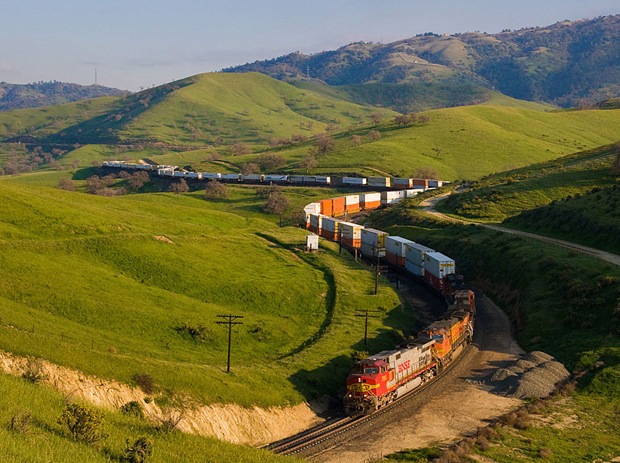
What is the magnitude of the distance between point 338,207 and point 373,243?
150 feet

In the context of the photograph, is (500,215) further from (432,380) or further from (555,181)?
(432,380)

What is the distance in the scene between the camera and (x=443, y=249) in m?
102

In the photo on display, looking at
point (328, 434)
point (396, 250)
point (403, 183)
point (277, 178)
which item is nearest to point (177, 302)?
point (328, 434)

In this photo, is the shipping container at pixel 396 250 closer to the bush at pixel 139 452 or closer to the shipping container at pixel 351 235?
the shipping container at pixel 351 235

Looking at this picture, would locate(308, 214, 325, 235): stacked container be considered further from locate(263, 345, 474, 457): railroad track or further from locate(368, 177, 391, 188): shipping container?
locate(263, 345, 474, 457): railroad track

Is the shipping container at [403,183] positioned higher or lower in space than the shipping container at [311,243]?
higher

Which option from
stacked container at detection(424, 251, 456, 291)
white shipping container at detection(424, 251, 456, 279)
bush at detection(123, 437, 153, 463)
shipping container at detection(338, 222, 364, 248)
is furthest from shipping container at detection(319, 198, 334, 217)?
bush at detection(123, 437, 153, 463)

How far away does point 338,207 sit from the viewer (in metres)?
149

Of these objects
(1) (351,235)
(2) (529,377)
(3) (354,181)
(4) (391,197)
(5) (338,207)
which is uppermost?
(3) (354,181)

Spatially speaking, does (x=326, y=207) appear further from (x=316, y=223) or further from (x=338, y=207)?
(x=316, y=223)

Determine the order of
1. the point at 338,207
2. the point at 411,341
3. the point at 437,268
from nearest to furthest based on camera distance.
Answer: the point at 411,341 < the point at 437,268 < the point at 338,207

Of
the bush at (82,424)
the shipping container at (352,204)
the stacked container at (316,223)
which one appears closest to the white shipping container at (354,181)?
the shipping container at (352,204)

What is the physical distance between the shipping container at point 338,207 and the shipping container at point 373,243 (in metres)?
Answer: 40.6

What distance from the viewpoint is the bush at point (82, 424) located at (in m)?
25.2
